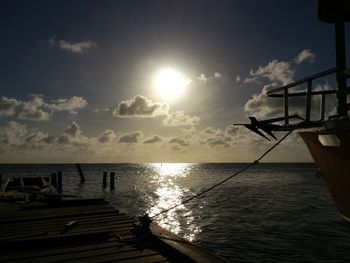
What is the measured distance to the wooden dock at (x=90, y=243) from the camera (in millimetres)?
5770

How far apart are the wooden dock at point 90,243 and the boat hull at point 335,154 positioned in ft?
11.8

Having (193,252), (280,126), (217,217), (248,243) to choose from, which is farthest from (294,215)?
(193,252)

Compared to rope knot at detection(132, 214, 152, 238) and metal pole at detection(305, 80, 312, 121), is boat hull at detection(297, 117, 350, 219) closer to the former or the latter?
metal pole at detection(305, 80, 312, 121)

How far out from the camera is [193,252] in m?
5.74

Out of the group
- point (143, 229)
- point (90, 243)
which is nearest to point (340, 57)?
point (143, 229)

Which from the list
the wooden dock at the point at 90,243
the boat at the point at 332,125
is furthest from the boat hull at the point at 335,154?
the wooden dock at the point at 90,243

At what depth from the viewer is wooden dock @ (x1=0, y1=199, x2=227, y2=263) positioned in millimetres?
5770

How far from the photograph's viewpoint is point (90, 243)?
6793mm

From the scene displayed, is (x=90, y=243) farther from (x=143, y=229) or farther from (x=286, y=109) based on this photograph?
(x=286, y=109)

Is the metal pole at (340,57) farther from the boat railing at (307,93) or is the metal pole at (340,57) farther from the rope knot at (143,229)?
the rope knot at (143,229)

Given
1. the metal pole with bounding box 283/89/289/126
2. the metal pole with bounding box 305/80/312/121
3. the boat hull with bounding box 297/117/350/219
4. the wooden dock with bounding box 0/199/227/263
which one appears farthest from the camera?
the metal pole with bounding box 283/89/289/126

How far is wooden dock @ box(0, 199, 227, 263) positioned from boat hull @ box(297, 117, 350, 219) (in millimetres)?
3601

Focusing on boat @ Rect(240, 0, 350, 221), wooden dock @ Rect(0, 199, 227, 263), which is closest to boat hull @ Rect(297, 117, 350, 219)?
boat @ Rect(240, 0, 350, 221)

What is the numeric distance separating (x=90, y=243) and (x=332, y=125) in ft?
17.6
